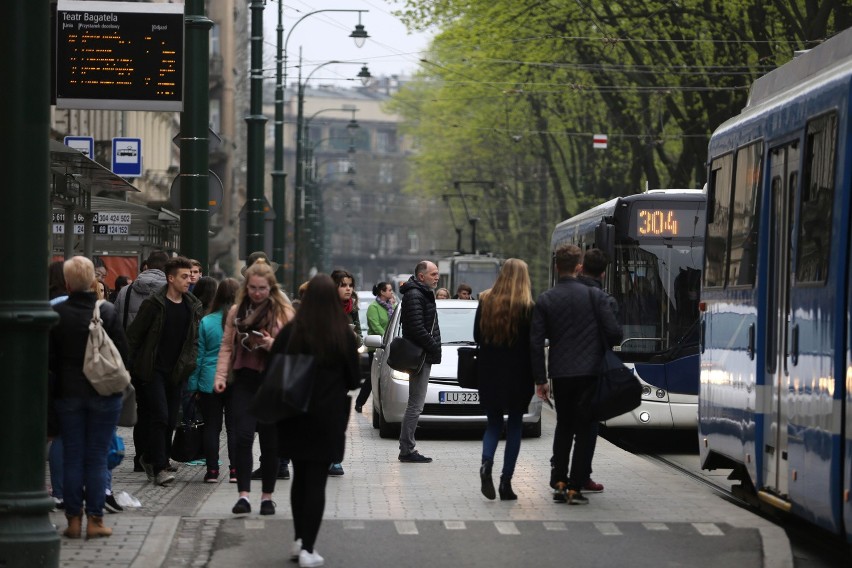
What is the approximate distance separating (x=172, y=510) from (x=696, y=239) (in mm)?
9073

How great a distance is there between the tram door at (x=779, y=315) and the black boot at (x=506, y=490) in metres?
1.90

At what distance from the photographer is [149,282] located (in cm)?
1366

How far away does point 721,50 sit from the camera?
33.5 m

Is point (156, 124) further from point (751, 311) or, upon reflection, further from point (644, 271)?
point (751, 311)

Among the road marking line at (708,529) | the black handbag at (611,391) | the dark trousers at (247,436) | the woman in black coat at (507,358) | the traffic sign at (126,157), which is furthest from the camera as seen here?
the traffic sign at (126,157)


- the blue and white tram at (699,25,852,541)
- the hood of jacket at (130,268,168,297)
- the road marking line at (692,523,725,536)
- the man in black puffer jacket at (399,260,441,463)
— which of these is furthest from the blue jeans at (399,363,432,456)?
the road marking line at (692,523,725,536)

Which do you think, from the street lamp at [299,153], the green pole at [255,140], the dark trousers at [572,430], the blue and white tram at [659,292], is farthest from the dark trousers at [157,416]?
the street lamp at [299,153]

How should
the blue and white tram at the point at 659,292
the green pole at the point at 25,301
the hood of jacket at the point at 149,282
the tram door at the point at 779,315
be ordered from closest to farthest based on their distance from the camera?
the green pole at the point at 25,301, the tram door at the point at 779,315, the hood of jacket at the point at 149,282, the blue and white tram at the point at 659,292

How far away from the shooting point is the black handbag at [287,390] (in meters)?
8.78

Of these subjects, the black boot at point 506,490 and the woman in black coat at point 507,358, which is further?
the black boot at point 506,490

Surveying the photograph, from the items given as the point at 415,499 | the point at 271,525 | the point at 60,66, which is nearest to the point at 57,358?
the point at 271,525

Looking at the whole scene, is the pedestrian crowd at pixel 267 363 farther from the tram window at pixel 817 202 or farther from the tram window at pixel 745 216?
the tram window at pixel 817 202

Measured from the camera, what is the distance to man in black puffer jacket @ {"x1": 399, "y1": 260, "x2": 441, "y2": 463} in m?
14.7

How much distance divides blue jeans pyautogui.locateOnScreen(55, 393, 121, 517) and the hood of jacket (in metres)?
3.92
